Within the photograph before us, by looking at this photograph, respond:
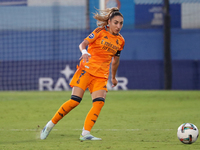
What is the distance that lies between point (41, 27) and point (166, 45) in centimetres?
528

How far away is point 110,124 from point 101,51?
1.91 meters

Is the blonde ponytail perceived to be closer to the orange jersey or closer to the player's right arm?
the orange jersey

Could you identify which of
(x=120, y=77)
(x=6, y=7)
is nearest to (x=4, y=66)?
(x=6, y=7)

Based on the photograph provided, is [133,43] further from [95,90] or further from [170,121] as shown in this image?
[95,90]

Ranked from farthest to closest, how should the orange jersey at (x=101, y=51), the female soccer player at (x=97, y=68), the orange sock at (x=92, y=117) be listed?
the orange jersey at (x=101, y=51) < the female soccer player at (x=97, y=68) < the orange sock at (x=92, y=117)

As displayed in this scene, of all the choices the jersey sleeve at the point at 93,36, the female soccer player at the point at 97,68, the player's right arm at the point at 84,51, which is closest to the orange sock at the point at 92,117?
the female soccer player at the point at 97,68

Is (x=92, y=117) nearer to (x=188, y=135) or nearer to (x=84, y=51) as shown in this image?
(x=84, y=51)

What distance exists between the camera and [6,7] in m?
15.9

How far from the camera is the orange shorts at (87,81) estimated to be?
551 cm

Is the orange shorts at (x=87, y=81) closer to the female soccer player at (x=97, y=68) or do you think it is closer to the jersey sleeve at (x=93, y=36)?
the female soccer player at (x=97, y=68)

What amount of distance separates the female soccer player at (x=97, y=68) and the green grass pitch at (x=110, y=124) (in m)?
0.41

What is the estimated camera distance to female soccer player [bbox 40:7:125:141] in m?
5.46

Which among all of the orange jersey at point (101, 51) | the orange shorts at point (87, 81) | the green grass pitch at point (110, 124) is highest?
the orange jersey at point (101, 51)

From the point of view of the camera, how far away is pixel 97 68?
558 cm
